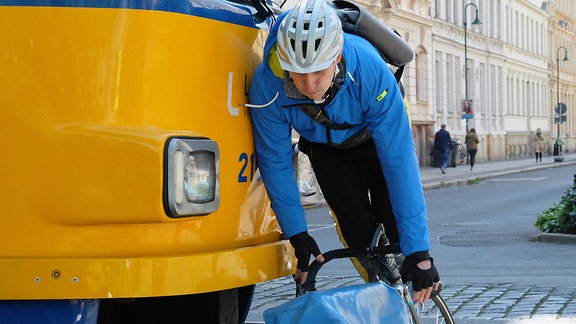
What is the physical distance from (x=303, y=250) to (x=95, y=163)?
1.13 metres

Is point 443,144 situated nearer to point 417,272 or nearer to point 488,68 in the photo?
point 488,68

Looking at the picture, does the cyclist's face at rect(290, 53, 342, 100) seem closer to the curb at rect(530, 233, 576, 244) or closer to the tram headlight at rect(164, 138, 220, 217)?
the tram headlight at rect(164, 138, 220, 217)

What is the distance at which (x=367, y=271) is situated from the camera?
16.2ft

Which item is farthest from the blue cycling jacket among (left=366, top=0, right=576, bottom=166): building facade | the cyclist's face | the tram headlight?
(left=366, top=0, right=576, bottom=166): building facade

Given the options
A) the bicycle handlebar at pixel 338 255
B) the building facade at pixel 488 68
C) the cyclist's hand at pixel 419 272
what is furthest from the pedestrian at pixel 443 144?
the cyclist's hand at pixel 419 272

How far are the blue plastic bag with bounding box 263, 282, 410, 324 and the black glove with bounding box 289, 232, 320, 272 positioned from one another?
76 cm

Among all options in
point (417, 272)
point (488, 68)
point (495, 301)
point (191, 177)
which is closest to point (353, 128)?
point (417, 272)

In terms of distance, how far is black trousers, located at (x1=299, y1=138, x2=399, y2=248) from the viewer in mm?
4902

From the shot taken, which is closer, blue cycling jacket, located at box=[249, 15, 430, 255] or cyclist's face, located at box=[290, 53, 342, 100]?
cyclist's face, located at box=[290, 53, 342, 100]

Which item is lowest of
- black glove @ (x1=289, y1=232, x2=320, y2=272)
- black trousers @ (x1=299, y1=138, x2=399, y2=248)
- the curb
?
the curb

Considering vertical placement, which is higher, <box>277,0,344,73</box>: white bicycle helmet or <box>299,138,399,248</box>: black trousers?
<box>277,0,344,73</box>: white bicycle helmet

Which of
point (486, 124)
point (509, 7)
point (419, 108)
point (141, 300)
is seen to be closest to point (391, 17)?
point (419, 108)

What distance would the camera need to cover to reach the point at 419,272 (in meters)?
4.47

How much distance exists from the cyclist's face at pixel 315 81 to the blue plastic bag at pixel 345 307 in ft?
2.55
